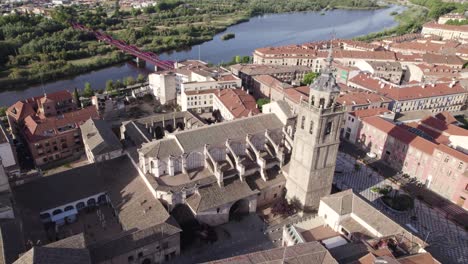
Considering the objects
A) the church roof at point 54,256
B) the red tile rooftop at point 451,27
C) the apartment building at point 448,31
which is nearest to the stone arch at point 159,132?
the church roof at point 54,256

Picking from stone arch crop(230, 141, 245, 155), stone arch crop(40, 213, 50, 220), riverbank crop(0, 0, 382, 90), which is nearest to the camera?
stone arch crop(40, 213, 50, 220)

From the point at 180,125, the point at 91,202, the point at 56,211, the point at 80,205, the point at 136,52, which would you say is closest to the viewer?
the point at 56,211

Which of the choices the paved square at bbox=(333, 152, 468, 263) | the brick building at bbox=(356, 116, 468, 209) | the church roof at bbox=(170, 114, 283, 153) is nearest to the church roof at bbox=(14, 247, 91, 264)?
the church roof at bbox=(170, 114, 283, 153)

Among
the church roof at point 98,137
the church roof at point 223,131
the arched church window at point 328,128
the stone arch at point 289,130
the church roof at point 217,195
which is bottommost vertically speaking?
the church roof at point 217,195

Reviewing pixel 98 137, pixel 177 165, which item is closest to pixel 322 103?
pixel 177 165

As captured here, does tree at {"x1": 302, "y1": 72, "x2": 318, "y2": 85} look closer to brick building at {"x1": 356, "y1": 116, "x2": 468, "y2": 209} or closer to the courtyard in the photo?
brick building at {"x1": 356, "y1": 116, "x2": 468, "y2": 209}

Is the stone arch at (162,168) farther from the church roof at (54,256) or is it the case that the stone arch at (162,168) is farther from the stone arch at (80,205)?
the church roof at (54,256)

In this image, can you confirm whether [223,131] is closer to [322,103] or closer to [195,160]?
[195,160]

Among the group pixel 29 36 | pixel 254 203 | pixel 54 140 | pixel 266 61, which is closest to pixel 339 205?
pixel 254 203
